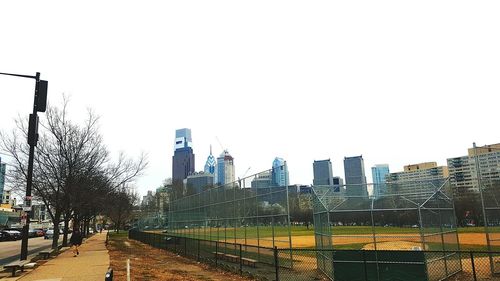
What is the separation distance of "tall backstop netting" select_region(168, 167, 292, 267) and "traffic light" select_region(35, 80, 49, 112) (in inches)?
356

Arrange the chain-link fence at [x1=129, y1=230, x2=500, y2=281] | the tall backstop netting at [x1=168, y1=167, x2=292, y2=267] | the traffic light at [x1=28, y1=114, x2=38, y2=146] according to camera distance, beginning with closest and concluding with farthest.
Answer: the chain-link fence at [x1=129, y1=230, x2=500, y2=281]
the tall backstop netting at [x1=168, y1=167, x2=292, y2=267]
the traffic light at [x1=28, y1=114, x2=38, y2=146]

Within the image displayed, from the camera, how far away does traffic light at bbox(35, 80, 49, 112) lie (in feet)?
53.9

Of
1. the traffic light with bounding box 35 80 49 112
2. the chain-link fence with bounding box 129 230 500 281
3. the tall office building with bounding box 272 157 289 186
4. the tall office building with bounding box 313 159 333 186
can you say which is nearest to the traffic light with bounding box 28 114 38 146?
the traffic light with bounding box 35 80 49 112

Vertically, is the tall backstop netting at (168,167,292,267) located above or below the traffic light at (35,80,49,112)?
below

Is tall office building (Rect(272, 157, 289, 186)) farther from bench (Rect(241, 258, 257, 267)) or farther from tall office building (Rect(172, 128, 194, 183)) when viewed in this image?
tall office building (Rect(172, 128, 194, 183))

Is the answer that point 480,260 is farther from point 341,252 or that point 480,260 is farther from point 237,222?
point 237,222

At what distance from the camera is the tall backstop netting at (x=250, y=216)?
16.2 m

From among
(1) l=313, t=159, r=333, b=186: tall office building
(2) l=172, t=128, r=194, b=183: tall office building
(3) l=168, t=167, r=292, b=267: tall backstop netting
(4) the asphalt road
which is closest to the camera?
(3) l=168, t=167, r=292, b=267: tall backstop netting

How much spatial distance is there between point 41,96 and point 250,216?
396 inches

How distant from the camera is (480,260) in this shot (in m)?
17.6

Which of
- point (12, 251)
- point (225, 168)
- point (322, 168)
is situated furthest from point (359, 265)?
point (225, 168)

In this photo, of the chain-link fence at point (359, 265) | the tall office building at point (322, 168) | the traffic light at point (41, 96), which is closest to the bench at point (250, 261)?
the chain-link fence at point (359, 265)

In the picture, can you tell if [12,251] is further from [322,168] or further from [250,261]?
[322,168]

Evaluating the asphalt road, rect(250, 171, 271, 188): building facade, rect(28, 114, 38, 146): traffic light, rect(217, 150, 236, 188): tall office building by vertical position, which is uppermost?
rect(217, 150, 236, 188): tall office building
